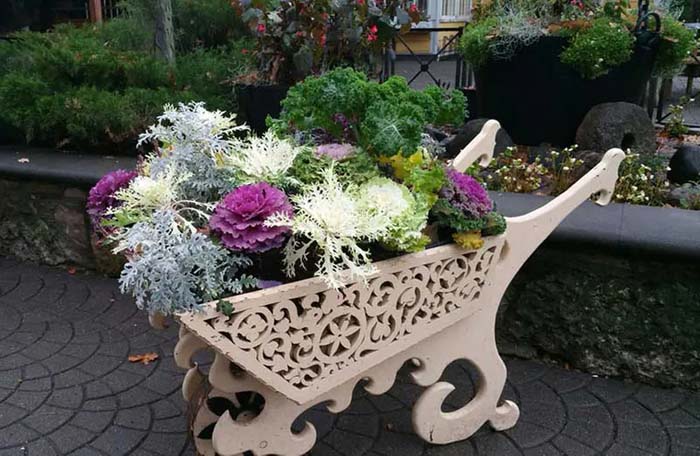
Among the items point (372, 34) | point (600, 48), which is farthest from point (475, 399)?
point (372, 34)

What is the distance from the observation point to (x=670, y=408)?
2510 millimetres

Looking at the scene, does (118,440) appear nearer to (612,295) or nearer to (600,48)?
(612,295)

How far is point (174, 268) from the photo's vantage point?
1474mm

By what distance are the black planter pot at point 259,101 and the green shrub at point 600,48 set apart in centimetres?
177

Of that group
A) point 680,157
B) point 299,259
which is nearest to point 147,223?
point 299,259

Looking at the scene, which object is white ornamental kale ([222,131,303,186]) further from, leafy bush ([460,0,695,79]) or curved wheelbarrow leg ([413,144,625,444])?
leafy bush ([460,0,695,79])

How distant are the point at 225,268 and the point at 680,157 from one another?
2.91 m

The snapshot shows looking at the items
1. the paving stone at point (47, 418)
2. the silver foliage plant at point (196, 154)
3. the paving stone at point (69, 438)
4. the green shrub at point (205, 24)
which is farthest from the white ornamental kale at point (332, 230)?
the green shrub at point (205, 24)

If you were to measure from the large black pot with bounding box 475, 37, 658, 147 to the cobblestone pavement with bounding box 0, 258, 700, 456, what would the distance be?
181 cm

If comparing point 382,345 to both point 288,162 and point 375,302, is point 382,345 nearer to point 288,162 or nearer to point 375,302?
point 375,302

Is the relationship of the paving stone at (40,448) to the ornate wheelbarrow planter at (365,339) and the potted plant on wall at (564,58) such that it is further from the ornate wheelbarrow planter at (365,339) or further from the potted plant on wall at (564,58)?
the potted plant on wall at (564,58)

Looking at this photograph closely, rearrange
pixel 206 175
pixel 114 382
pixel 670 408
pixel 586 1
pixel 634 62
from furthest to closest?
1. pixel 586 1
2. pixel 634 62
3. pixel 114 382
4. pixel 670 408
5. pixel 206 175

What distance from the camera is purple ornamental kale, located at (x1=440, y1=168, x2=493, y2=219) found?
6.23ft

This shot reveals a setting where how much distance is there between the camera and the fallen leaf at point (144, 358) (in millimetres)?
2846
